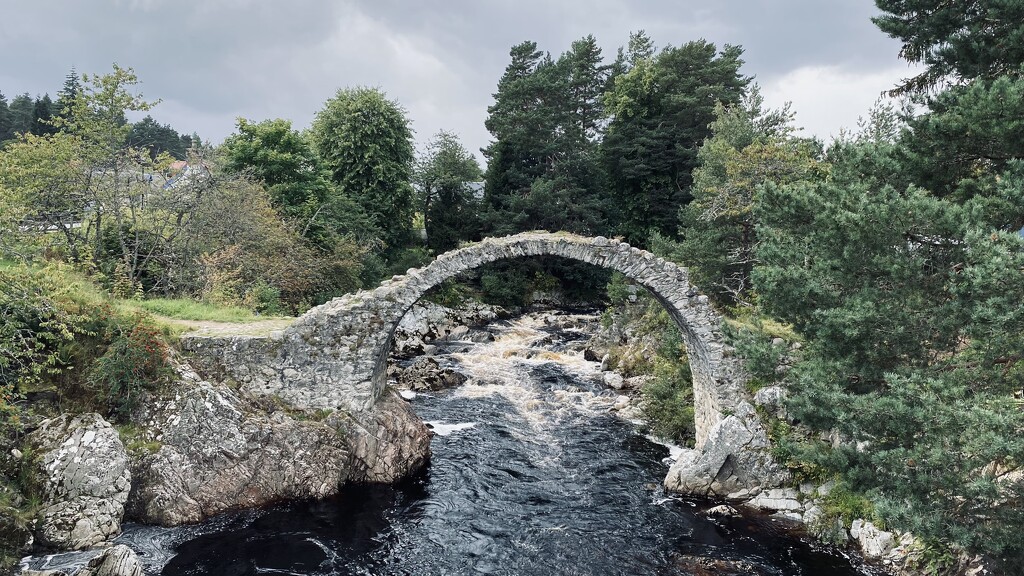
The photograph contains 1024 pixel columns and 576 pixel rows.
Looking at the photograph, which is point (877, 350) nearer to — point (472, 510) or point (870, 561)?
point (870, 561)

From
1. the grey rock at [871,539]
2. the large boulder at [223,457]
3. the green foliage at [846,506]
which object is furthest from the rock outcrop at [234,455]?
the grey rock at [871,539]

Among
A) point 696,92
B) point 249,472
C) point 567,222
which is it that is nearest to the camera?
point 249,472

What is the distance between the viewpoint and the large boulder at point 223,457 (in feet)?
34.5

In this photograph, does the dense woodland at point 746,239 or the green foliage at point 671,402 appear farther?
the green foliage at point 671,402

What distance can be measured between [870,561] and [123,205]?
→ 2268cm

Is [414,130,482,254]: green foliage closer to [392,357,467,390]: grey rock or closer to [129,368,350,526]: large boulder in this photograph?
[392,357,467,390]: grey rock

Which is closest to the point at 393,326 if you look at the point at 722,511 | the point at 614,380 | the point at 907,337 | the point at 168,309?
the point at 168,309

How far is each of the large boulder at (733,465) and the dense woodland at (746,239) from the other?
20.4 inches

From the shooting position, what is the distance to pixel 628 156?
130ft

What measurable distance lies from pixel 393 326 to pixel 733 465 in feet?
28.3

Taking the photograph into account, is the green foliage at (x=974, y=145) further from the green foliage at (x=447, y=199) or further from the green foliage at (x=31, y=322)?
the green foliage at (x=447, y=199)

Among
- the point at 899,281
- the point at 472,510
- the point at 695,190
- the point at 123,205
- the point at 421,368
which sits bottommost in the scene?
the point at 472,510

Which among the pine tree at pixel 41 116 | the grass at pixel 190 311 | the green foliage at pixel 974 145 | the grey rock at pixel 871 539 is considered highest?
the pine tree at pixel 41 116

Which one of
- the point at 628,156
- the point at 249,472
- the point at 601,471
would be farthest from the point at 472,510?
the point at 628,156
